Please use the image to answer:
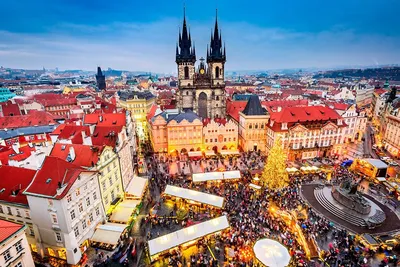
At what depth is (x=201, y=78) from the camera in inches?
2837

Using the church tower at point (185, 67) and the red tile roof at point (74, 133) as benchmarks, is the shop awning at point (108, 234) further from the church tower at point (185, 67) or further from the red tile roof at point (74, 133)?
the church tower at point (185, 67)

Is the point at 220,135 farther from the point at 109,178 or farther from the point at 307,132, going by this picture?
the point at 109,178

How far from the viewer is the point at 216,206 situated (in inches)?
1283

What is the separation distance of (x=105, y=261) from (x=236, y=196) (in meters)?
20.9

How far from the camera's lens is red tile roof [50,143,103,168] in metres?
29.8

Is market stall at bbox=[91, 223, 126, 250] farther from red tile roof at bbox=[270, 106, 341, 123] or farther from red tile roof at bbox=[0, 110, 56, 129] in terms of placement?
red tile roof at bbox=[0, 110, 56, 129]

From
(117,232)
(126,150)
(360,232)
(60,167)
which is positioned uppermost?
(60,167)

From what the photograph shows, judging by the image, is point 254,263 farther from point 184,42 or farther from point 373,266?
point 184,42

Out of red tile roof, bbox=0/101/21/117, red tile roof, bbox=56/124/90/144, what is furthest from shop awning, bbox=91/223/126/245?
red tile roof, bbox=0/101/21/117

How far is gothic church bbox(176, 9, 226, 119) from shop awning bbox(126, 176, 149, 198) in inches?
1464

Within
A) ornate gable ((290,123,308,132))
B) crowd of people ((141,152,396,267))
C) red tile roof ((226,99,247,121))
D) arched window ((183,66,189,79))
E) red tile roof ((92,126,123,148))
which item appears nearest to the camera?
crowd of people ((141,152,396,267))

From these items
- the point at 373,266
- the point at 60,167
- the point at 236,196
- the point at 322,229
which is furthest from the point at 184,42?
the point at 373,266

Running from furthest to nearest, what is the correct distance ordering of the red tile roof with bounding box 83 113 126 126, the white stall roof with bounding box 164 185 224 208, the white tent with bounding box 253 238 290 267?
the red tile roof with bounding box 83 113 126 126 < the white stall roof with bounding box 164 185 224 208 < the white tent with bounding box 253 238 290 267

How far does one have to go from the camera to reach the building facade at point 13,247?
59.5ft
